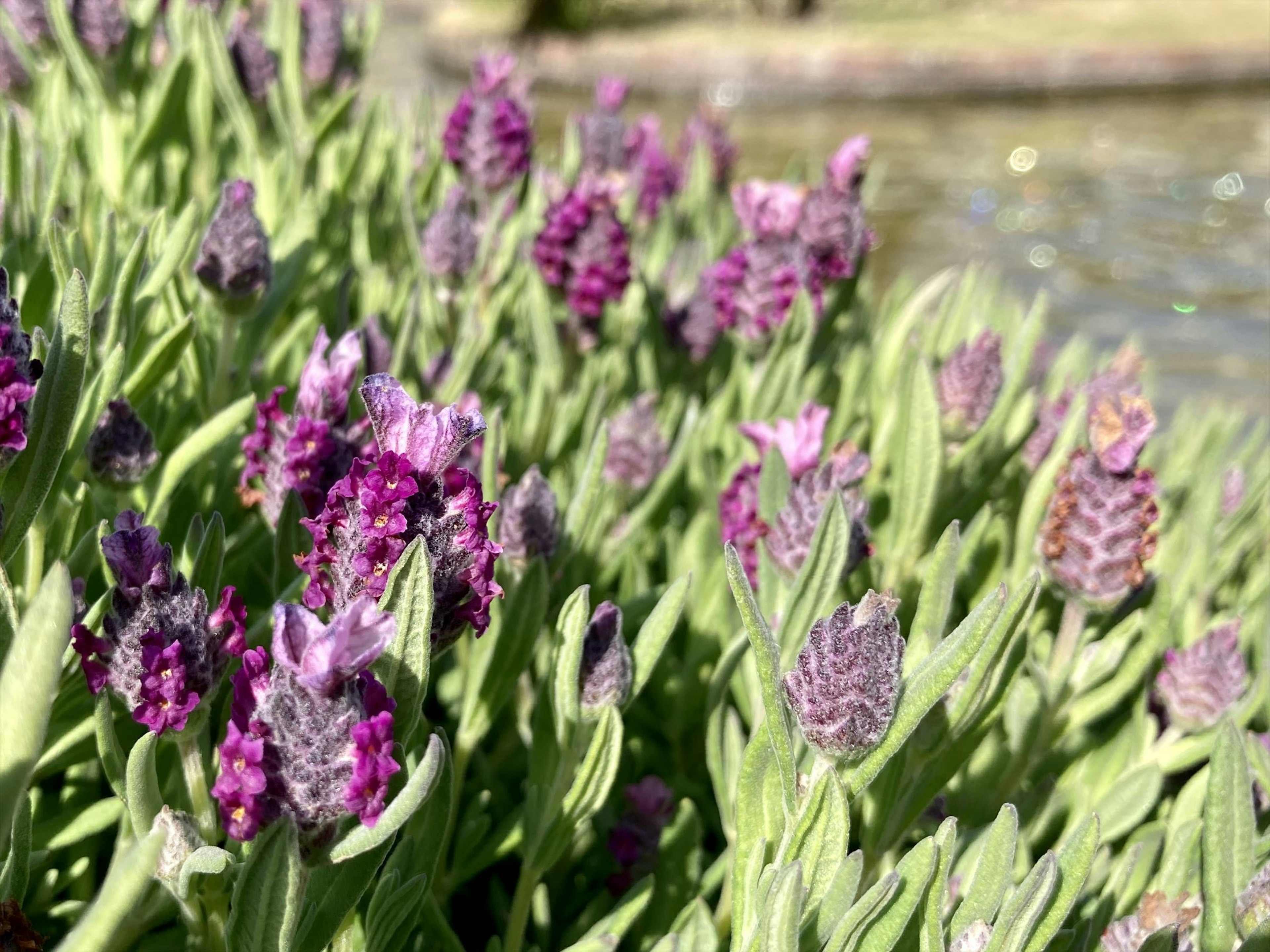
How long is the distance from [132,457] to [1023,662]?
42.8 inches

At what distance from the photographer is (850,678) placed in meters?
0.97

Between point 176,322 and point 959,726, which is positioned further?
point 176,322

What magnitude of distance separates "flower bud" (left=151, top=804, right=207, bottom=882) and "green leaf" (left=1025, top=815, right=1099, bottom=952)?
0.70 meters

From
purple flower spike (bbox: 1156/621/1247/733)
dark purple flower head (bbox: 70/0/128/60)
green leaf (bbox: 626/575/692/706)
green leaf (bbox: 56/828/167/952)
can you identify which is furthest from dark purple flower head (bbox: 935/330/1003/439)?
dark purple flower head (bbox: 70/0/128/60)

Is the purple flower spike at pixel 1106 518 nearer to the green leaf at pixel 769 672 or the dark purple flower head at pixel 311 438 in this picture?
the green leaf at pixel 769 672

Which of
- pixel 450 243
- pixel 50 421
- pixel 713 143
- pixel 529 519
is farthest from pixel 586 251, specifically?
pixel 713 143

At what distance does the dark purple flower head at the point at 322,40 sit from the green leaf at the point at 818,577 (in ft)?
6.07

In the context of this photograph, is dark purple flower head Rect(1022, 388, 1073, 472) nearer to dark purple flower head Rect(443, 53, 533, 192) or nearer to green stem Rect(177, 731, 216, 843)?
dark purple flower head Rect(443, 53, 533, 192)

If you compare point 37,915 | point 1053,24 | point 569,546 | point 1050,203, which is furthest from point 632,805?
point 1053,24

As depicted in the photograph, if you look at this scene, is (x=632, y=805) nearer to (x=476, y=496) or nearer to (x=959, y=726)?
(x=959, y=726)

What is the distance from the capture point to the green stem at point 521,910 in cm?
122

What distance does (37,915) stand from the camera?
3.90 ft

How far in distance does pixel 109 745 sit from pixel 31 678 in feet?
1.14

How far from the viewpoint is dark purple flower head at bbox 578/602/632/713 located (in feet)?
3.78
